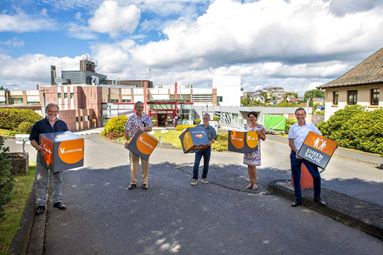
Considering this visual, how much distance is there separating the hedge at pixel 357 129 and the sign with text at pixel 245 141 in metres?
10.7

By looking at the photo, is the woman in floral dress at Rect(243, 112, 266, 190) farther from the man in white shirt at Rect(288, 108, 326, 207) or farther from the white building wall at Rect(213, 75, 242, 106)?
the white building wall at Rect(213, 75, 242, 106)

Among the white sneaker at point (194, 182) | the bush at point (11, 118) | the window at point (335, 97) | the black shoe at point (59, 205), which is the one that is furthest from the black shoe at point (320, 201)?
the bush at point (11, 118)

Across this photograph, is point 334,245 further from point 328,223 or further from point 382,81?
point 382,81

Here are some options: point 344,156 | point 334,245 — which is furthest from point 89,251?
point 344,156

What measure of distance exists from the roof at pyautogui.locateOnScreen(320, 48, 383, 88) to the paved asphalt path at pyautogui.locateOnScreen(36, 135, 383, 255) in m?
17.8

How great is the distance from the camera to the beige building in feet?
65.1

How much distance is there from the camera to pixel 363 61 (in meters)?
24.0

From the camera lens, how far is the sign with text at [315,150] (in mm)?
5266

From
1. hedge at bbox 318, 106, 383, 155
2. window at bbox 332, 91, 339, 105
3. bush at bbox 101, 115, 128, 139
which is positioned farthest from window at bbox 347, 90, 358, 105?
bush at bbox 101, 115, 128, 139

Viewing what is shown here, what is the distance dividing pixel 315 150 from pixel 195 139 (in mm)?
2756

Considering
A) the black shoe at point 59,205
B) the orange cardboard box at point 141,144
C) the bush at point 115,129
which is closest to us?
the black shoe at point 59,205

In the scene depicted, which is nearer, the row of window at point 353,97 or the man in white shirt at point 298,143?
the man in white shirt at point 298,143

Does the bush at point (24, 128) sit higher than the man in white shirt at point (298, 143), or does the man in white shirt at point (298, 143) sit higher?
the man in white shirt at point (298, 143)

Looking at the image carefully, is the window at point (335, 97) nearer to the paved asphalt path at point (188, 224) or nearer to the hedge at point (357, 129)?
the hedge at point (357, 129)
